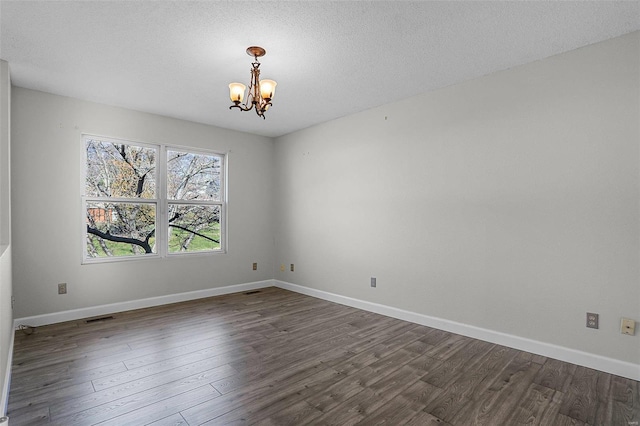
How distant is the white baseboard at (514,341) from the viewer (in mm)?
2391

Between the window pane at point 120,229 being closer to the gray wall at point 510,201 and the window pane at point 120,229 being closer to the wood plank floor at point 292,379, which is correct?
the wood plank floor at point 292,379

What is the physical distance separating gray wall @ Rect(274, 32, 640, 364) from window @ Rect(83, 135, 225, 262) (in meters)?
2.00

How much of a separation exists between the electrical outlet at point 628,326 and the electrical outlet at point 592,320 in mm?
142


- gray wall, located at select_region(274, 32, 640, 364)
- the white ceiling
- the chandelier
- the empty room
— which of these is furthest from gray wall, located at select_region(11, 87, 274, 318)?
gray wall, located at select_region(274, 32, 640, 364)

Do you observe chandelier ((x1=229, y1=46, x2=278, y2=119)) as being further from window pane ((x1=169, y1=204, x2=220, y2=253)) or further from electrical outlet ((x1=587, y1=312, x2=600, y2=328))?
electrical outlet ((x1=587, y1=312, x2=600, y2=328))

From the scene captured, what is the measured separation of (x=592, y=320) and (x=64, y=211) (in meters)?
5.19

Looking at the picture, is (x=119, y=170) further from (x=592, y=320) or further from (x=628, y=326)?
(x=628, y=326)

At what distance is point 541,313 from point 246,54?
333cm

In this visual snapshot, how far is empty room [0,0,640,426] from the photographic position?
214 centimetres

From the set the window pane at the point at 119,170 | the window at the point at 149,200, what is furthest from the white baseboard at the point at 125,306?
the window pane at the point at 119,170

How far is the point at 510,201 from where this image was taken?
2.93 m

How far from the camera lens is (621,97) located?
2.41 m

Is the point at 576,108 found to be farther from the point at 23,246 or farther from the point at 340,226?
the point at 23,246

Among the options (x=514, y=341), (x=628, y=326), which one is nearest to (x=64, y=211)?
(x=514, y=341)
